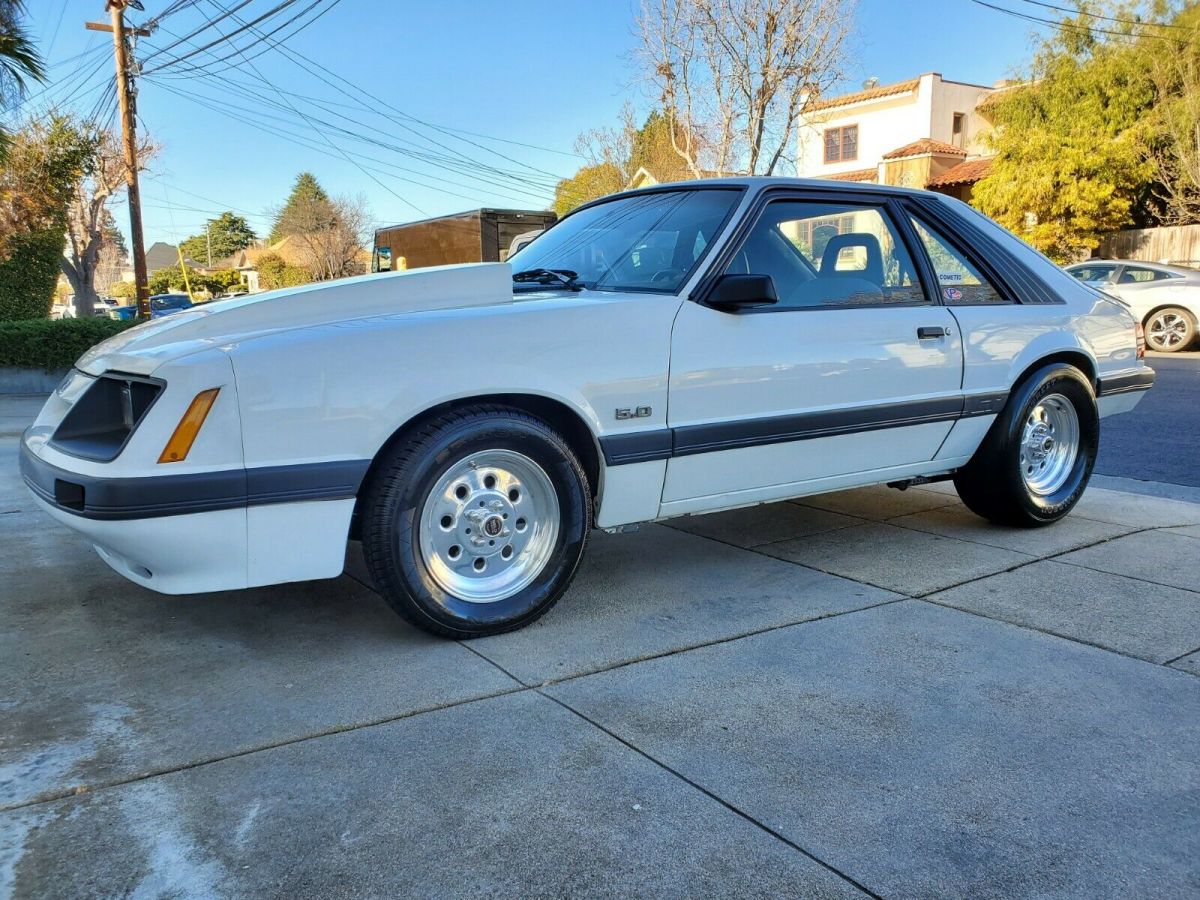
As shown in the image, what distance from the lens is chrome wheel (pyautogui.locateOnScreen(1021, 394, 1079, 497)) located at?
4.62 metres

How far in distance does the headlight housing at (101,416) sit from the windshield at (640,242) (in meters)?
1.77

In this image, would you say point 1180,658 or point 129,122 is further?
point 129,122

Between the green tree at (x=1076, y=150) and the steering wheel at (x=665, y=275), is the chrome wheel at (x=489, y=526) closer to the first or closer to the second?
the steering wheel at (x=665, y=275)

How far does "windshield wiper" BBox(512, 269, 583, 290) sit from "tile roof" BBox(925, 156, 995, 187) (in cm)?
2468

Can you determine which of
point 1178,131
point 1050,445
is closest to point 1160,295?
point 1178,131

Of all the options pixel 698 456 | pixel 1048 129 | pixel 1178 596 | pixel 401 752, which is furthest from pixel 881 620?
pixel 1048 129

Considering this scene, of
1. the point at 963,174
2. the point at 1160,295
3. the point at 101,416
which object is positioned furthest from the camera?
the point at 963,174

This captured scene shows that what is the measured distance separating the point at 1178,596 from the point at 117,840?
377 cm

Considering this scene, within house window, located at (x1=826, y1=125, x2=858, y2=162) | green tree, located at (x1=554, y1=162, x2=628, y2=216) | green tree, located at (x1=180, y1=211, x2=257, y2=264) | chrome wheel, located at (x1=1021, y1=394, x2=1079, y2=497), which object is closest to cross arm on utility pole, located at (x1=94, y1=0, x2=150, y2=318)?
green tree, located at (x1=554, y1=162, x2=628, y2=216)

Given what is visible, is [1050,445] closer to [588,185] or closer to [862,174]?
[862,174]

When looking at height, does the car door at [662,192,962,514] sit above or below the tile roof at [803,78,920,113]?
below

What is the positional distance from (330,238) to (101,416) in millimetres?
47893

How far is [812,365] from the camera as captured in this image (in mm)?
3703

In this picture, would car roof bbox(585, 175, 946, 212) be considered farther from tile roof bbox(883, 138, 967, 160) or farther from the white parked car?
tile roof bbox(883, 138, 967, 160)
